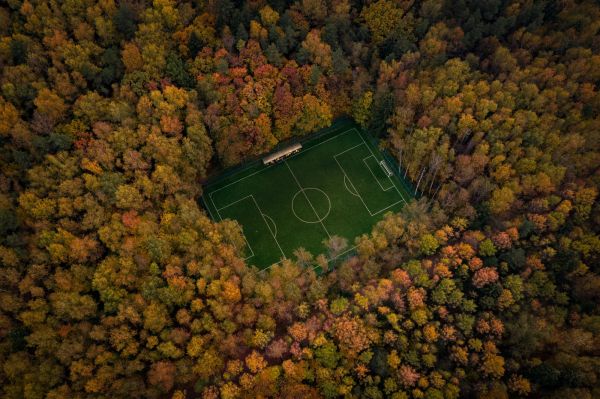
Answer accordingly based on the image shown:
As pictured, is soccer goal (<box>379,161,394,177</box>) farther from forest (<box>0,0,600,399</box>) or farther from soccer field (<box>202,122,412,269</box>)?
forest (<box>0,0,600,399</box>)

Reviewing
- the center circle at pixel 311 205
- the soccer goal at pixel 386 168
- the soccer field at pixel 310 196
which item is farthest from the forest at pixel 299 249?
the center circle at pixel 311 205

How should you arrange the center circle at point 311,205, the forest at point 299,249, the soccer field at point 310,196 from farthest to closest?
the center circle at point 311,205 < the soccer field at point 310,196 < the forest at point 299,249

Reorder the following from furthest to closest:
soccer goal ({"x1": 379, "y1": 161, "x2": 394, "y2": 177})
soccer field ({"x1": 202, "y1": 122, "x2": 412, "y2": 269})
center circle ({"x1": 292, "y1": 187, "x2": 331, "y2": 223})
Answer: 1. soccer goal ({"x1": 379, "y1": 161, "x2": 394, "y2": 177})
2. center circle ({"x1": 292, "y1": 187, "x2": 331, "y2": 223})
3. soccer field ({"x1": 202, "y1": 122, "x2": 412, "y2": 269})

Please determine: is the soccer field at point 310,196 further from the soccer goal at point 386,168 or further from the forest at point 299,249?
the forest at point 299,249

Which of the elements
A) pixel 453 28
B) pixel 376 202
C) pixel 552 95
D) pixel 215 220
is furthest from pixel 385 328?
pixel 453 28

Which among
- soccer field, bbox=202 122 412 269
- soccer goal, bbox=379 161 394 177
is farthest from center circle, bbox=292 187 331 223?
soccer goal, bbox=379 161 394 177

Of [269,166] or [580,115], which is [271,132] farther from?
[580,115]

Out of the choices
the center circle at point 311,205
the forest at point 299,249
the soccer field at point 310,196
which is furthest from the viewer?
the center circle at point 311,205
